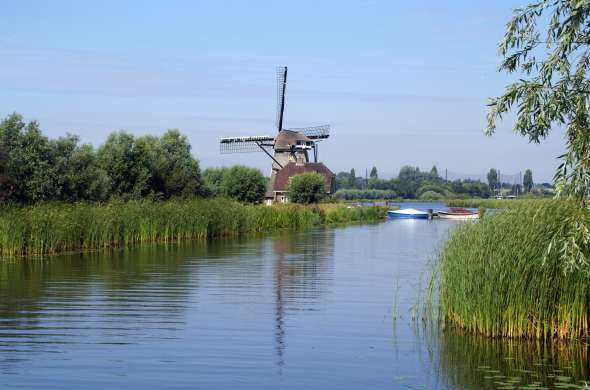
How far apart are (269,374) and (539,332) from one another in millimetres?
4728

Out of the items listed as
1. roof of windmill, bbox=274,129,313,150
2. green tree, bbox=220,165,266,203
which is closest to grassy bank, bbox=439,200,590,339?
green tree, bbox=220,165,266,203

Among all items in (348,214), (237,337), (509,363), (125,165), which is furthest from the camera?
(348,214)

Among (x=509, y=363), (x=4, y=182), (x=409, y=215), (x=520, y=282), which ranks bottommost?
(x=509, y=363)

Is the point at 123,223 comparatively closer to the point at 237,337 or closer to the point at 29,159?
the point at 29,159

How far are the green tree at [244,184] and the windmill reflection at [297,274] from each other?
95.8 ft

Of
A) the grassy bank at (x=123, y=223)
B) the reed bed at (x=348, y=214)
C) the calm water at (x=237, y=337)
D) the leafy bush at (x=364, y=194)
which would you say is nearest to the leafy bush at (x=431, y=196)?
the leafy bush at (x=364, y=194)

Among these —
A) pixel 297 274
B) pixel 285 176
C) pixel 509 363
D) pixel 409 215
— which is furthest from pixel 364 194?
pixel 509 363

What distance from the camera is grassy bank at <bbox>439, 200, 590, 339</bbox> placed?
44.8 feet

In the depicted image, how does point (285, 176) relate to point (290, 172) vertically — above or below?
below

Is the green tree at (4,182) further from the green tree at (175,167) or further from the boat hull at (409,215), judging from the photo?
the boat hull at (409,215)

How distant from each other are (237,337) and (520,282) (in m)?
4.96

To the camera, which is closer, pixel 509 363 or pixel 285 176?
pixel 509 363

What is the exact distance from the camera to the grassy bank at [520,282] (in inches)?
538

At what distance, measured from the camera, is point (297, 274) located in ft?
84.9
